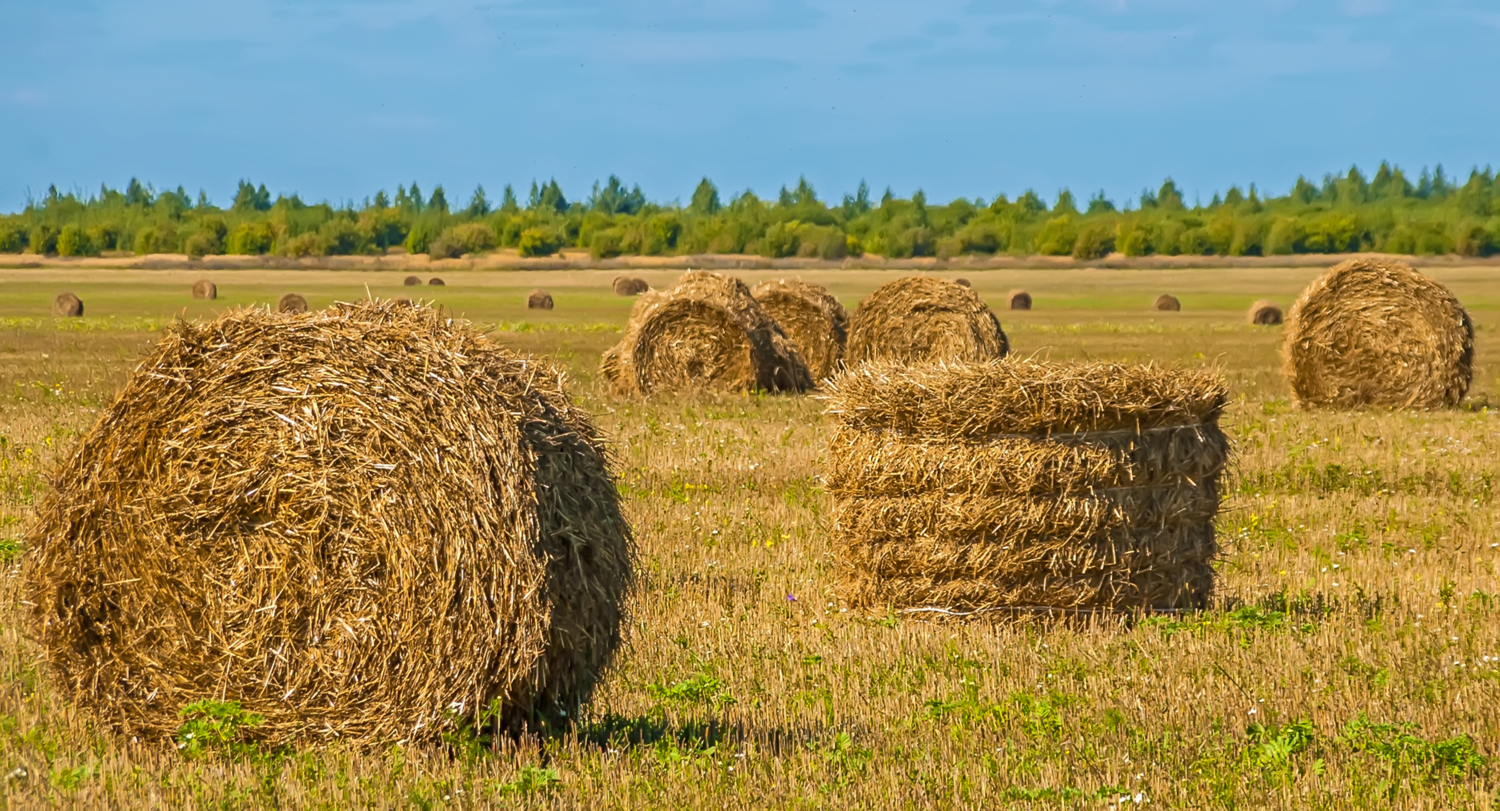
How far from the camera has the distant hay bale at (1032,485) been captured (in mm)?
9344

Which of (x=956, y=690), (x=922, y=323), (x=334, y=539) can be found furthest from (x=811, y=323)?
(x=334, y=539)

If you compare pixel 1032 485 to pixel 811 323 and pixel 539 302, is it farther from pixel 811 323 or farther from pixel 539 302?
pixel 539 302

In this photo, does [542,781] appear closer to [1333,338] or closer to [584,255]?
[1333,338]

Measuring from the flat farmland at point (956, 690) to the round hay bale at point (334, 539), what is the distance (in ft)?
0.82

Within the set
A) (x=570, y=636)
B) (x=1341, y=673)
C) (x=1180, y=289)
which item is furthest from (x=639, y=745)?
(x=1180, y=289)

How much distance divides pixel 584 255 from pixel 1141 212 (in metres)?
45.5

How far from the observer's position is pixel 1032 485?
931 centimetres

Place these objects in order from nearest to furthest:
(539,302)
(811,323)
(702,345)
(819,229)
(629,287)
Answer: (702,345) → (811,323) → (539,302) → (629,287) → (819,229)

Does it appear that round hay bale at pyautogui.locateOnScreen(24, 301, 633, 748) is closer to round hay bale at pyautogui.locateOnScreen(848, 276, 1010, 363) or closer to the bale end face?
round hay bale at pyautogui.locateOnScreen(848, 276, 1010, 363)

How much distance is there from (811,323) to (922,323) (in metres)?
2.10

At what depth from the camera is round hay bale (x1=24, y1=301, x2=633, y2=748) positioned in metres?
6.64

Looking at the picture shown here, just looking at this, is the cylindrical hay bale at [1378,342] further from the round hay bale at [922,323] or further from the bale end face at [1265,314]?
the bale end face at [1265,314]

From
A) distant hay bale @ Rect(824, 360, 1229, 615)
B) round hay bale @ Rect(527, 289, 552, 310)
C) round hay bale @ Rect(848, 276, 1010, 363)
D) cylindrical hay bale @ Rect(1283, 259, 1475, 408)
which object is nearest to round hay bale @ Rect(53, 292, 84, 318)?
round hay bale @ Rect(527, 289, 552, 310)

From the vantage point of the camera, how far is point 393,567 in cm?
675
